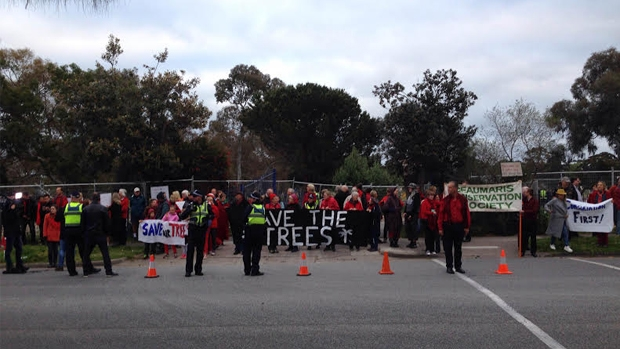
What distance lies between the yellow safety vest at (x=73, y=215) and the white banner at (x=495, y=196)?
29.5ft

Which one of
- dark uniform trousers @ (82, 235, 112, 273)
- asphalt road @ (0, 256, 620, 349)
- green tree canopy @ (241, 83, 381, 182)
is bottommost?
asphalt road @ (0, 256, 620, 349)

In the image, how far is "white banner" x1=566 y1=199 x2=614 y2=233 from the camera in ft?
52.7

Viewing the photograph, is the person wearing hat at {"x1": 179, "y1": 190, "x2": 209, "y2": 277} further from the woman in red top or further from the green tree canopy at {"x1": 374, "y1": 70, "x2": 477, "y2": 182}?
the green tree canopy at {"x1": 374, "y1": 70, "x2": 477, "y2": 182}

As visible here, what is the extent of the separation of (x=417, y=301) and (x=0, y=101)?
30.7m

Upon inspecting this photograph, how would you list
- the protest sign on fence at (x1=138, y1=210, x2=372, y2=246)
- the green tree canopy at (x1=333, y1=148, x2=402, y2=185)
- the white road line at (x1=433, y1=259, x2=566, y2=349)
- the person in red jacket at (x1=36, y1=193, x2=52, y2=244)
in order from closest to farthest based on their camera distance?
the white road line at (x1=433, y1=259, x2=566, y2=349)
the protest sign on fence at (x1=138, y1=210, x2=372, y2=246)
the person in red jacket at (x1=36, y1=193, x2=52, y2=244)
the green tree canopy at (x1=333, y1=148, x2=402, y2=185)

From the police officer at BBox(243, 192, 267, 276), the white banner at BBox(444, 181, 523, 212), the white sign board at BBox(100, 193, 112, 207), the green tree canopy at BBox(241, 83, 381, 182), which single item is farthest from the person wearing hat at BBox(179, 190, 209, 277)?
the green tree canopy at BBox(241, 83, 381, 182)

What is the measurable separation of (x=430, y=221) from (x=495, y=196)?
8.55ft

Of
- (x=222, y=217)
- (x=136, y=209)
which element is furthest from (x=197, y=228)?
(x=136, y=209)

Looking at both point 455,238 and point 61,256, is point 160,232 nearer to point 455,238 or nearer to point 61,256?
Answer: point 61,256

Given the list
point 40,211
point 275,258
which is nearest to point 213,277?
point 275,258

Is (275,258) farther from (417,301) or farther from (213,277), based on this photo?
(417,301)

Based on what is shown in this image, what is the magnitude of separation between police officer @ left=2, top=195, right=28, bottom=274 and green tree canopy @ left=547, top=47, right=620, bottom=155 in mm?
34261

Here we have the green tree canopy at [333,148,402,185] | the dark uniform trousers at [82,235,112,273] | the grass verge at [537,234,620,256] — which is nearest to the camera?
the dark uniform trousers at [82,235,112,273]

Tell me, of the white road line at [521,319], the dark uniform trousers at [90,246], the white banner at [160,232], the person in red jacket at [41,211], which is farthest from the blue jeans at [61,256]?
the white road line at [521,319]
